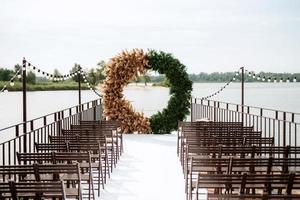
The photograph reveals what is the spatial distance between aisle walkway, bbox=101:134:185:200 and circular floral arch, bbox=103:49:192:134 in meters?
3.37

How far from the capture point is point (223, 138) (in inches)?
359

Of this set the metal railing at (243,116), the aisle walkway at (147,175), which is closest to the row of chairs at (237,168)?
the aisle walkway at (147,175)

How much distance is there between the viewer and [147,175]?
372 inches

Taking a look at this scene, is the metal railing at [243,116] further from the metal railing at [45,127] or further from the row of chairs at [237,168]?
the metal railing at [45,127]

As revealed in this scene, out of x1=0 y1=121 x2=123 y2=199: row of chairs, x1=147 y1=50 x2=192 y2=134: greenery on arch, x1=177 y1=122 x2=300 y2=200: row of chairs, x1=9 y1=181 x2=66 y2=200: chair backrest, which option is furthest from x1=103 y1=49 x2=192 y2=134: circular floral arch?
x1=9 y1=181 x2=66 y2=200: chair backrest

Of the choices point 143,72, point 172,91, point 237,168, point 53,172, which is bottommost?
point 237,168

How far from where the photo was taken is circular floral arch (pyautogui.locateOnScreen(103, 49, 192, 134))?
17.7 meters

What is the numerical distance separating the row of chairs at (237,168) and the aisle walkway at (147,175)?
489 millimetres

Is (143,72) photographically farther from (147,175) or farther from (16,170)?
(16,170)

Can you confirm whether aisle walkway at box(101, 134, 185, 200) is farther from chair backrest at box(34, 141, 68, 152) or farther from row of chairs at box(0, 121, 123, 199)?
chair backrest at box(34, 141, 68, 152)

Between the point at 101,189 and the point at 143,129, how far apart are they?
9.15 m

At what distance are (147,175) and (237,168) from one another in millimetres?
Answer: 2622

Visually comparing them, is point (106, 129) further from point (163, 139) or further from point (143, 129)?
point (143, 129)

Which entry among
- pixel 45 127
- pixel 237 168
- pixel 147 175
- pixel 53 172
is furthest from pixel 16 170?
pixel 45 127
